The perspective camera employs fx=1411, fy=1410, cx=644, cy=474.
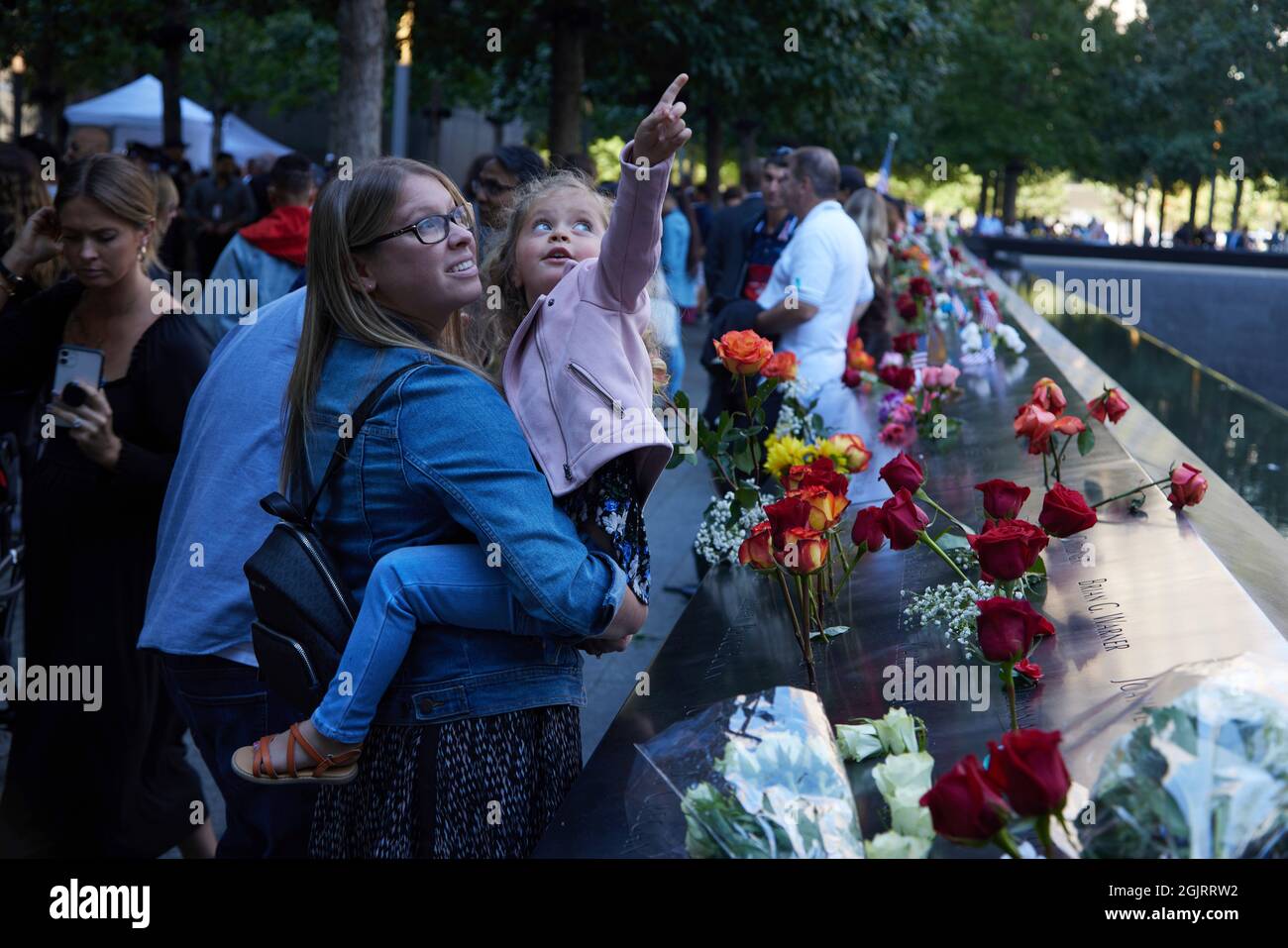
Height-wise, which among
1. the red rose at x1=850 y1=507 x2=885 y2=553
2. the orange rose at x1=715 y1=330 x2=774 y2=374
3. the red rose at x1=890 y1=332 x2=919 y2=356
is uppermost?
the red rose at x1=890 y1=332 x2=919 y2=356

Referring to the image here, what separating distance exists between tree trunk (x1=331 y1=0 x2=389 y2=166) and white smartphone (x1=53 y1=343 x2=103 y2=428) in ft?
18.5

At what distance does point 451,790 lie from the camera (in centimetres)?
232

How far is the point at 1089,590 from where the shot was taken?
2926 mm

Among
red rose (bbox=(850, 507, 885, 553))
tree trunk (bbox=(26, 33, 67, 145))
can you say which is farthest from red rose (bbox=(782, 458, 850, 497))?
tree trunk (bbox=(26, 33, 67, 145))

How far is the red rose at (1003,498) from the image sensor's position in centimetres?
258

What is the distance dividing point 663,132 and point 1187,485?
1.67m

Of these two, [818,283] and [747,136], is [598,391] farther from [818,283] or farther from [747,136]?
[747,136]

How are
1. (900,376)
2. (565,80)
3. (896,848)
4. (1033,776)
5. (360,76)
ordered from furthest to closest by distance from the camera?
(565,80)
(360,76)
(900,376)
(896,848)
(1033,776)

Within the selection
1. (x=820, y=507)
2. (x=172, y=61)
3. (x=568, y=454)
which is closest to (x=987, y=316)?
(x=820, y=507)

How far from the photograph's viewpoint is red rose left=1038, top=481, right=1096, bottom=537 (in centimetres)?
248

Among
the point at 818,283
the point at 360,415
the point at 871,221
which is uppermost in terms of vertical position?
the point at 871,221

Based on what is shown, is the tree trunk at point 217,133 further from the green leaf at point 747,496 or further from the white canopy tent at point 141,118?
the green leaf at point 747,496

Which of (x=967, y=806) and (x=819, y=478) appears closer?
(x=967, y=806)

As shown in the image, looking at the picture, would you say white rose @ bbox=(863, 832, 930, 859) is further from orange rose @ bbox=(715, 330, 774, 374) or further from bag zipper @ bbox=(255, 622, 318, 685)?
orange rose @ bbox=(715, 330, 774, 374)
